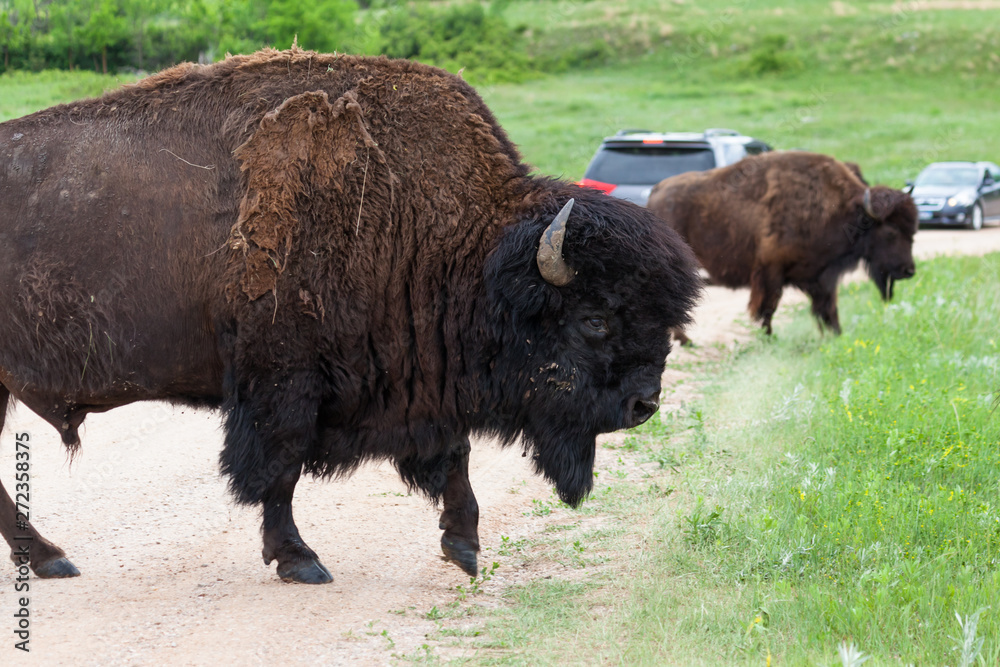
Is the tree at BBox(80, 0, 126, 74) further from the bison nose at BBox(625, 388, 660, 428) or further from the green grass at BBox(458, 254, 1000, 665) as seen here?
the bison nose at BBox(625, 388, 660, 428)

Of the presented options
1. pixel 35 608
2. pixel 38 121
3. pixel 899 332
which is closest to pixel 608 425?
pixel 35 608

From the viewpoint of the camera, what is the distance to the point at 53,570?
182 inches

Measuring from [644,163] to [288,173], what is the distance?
1013cm

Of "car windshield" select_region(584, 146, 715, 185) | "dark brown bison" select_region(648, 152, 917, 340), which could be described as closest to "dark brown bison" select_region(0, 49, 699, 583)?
"dark brown bison" select_region(648, 152, 917, 340)

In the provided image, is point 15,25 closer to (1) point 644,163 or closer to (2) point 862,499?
(2) point 862,499

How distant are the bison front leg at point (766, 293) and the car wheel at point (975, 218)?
643 inches

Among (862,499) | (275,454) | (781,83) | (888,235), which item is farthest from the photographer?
(781,83)

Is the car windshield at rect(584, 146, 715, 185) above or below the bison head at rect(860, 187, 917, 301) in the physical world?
above

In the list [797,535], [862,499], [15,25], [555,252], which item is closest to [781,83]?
[15,25]

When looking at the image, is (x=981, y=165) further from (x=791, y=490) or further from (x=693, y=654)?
(x=693, y=654)

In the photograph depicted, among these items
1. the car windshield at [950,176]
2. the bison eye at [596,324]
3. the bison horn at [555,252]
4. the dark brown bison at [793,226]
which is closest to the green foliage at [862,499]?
the bison eye at [596,324]

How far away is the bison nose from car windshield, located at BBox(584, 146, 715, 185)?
9678mm

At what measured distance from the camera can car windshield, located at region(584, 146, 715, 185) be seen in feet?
45.8

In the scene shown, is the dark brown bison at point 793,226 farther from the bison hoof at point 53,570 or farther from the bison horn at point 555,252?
the bison hoof at point 53,570
